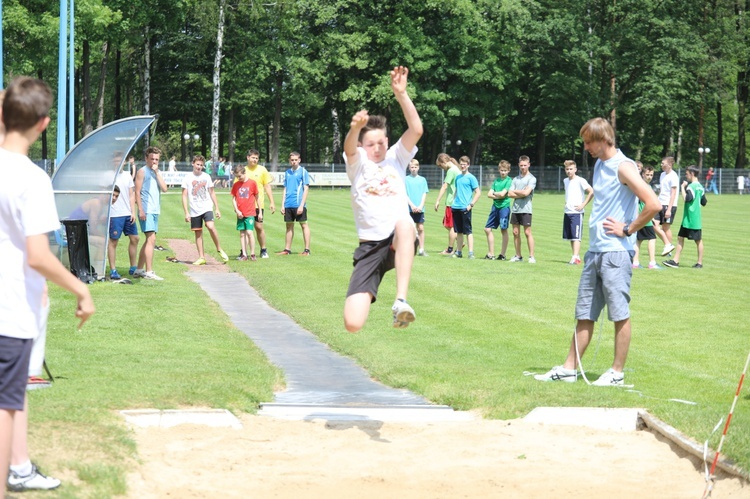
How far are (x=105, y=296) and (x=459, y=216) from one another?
873 cm

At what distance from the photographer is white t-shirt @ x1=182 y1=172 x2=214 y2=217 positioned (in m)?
18.8

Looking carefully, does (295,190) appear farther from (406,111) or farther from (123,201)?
(406,111)

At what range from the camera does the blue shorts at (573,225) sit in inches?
763

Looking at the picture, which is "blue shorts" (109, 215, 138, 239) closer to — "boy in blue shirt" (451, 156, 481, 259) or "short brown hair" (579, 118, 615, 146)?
"boy in blue shirt" (451, 156, 481, 259)

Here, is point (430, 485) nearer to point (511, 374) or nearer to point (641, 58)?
point (511, 374)

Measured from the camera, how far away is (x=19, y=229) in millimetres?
4605

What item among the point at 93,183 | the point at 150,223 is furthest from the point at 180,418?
the point at 150,223

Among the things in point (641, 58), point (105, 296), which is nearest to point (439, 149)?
point (641, 58)

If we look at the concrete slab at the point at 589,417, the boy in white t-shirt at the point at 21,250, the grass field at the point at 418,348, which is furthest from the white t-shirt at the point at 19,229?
the concrete slab at the point at 589,417

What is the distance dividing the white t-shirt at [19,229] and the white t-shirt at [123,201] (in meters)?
11.8

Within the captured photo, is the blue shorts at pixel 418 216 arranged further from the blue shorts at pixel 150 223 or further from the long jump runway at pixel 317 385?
the long jump runway at pixel 317 385

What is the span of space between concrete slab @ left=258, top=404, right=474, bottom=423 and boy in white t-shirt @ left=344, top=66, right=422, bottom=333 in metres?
0.80

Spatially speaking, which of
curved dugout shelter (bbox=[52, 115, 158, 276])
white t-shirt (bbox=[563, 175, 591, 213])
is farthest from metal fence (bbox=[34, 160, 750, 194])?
curved dugout shelter (bbox=[52, 115, 158, 276])

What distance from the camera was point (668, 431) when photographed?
7078 mm
